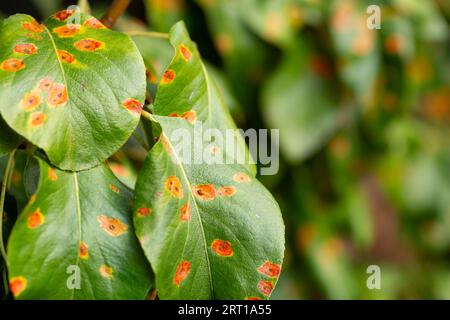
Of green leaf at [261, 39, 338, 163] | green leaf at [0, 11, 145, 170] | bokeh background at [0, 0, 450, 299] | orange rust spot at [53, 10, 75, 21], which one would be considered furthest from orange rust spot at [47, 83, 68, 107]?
green leaf at [261, 39, 338, 163]

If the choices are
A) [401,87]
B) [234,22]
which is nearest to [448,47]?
[401,87]

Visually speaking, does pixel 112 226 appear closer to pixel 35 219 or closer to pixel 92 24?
pixel 35 219

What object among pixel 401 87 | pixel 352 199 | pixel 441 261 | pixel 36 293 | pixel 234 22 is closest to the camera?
pixel 36 293

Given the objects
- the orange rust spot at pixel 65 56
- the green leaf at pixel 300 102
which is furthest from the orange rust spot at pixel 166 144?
the green leaf at pixel 300 102

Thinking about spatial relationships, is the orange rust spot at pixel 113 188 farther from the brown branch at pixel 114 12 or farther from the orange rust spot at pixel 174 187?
the brown branch at pixel 114 12

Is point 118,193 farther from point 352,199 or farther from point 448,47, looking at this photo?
point 448,47
